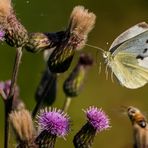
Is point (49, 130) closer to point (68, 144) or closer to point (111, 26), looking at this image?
point (68, 144)

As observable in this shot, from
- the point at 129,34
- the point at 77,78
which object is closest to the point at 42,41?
the point at 129,34

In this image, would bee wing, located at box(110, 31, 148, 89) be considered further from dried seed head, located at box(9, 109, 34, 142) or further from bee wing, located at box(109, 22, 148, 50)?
dried seed head, located at box(9, 109, 34, 142)

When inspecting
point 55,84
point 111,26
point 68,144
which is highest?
point 111,26

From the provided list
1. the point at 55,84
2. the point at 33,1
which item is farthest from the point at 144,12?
the point at 55,84

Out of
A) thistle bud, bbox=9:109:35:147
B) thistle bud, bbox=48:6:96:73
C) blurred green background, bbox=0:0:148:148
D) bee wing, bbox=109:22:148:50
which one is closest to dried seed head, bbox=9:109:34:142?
thistle bud, bbox=9:109:35:147

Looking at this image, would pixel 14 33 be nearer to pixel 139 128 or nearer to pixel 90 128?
pixel 90 128

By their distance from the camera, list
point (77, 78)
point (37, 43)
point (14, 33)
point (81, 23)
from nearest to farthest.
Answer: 1. point (14, 33)
2. point (37, 43)
3. point (81, 23)
4. point (77, 78)

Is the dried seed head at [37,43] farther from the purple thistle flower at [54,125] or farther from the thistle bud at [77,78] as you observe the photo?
the thistle bud at [77,78]
